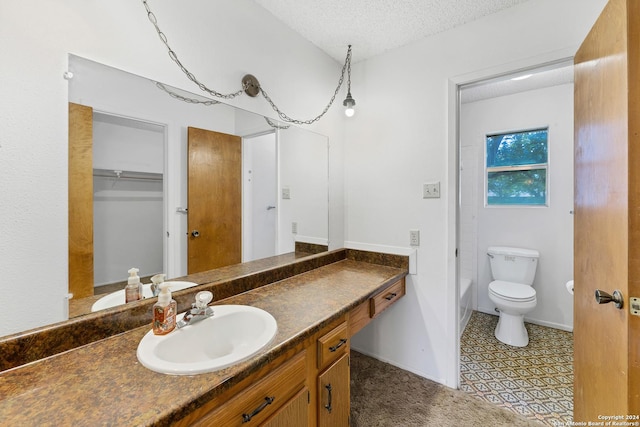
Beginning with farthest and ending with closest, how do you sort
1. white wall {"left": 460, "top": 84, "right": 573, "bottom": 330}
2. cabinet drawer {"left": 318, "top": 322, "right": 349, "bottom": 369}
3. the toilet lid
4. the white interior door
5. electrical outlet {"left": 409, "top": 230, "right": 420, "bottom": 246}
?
white wall {"left": 460, "top": 84, "right": 573, "bottom": 330}
the toilet lid
electrical outlet {"left": 409, "top": 230, "right": 420, "bottom": 246}
the white interior door
cabinet drawer {"left": 318, "top": 322, "right": 349, "bottom": 369}

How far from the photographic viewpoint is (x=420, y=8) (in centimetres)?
158

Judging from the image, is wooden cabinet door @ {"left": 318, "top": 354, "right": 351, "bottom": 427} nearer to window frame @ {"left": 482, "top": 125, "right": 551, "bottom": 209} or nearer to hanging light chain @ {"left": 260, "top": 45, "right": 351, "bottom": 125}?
hanging light chain @ {"left": 260, "top": 45, "right": 351, "bottom": 125}

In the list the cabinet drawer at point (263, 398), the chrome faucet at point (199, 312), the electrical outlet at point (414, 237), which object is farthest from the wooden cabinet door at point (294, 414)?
the electrical outlet at point (414, 237)

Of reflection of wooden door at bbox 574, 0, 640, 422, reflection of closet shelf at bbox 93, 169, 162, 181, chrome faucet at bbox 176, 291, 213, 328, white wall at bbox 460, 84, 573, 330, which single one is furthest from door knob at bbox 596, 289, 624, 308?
white wall at bbox 460, 84, 573, 330

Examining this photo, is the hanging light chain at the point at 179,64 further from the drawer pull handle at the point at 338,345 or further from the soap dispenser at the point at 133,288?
the drawer pull handle at the point at 338,345

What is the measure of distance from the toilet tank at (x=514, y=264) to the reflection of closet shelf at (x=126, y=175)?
3.07 m

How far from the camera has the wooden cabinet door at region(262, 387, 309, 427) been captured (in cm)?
88

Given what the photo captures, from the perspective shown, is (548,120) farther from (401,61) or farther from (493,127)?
(401,61)

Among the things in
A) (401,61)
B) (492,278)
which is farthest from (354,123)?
(492,278)

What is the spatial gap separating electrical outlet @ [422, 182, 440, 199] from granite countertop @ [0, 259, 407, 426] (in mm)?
1149

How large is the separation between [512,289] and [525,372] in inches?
29.2

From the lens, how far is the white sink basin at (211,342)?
0.76 m

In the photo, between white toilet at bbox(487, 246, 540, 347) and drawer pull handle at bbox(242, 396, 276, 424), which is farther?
white toilet at bbox(487, 246, 540, 347)

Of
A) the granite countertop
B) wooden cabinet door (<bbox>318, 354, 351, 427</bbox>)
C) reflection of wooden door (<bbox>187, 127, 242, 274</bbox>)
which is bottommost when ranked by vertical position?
wooden cabinet door (<bbox>318, 354, 351, 427</bbox>)
